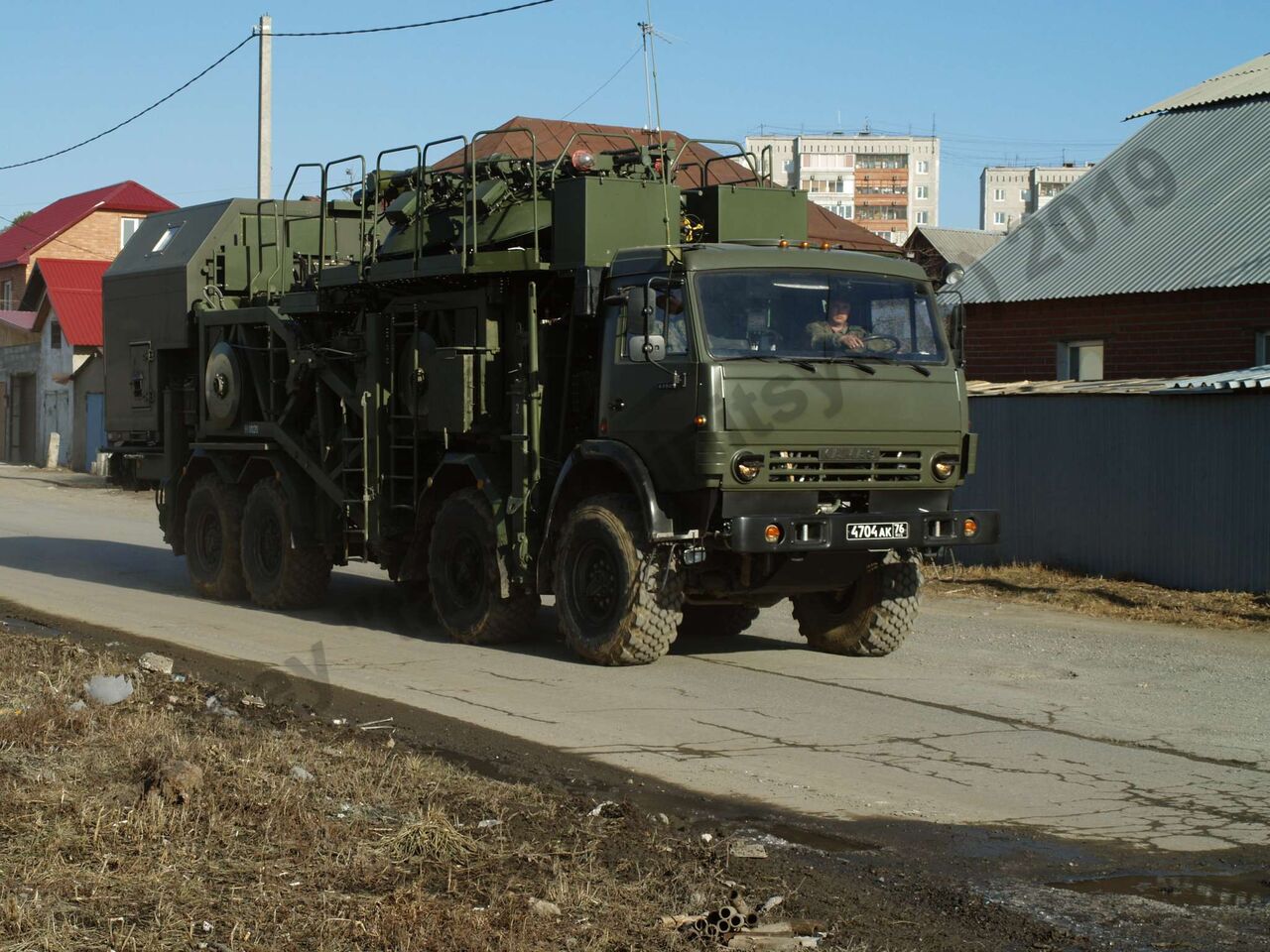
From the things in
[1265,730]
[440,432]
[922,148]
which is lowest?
[1265,730]

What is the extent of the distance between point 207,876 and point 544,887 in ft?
4.05

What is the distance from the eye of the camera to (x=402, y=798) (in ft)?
23.0

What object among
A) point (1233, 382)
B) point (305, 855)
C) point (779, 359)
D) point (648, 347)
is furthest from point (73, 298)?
point (305, 855)

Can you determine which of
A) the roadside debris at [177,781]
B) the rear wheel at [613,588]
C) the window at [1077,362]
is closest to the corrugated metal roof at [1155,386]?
the rear wheel at [613,588]

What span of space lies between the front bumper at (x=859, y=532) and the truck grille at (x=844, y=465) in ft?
0.89

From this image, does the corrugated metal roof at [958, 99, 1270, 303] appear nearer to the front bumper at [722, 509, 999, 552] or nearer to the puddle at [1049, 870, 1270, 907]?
the front bumper at [722, 509, 999, 552]

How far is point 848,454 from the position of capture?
10.8 metres

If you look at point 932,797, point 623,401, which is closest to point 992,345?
point 623,401

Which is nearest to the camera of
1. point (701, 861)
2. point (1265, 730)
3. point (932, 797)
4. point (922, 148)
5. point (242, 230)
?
point (701, 861)

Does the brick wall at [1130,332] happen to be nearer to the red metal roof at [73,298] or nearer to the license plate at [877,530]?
the license plate at [877,530]

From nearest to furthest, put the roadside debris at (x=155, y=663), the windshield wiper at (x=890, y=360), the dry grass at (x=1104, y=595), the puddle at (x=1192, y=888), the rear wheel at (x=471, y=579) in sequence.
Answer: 1. the puddle at (x=1192, y=888)
2. the roadside debris at (x=155, y=663)
3. the windshield wiper at (x=890, y=360)
4. the rear wheel at (x=471, y=579)
5. the dry grass at (x=1104, y=595)

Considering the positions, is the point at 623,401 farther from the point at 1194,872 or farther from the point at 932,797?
the point at 1194,872

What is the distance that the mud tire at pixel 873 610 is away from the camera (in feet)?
38.8

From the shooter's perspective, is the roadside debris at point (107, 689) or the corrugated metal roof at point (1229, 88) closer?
the roadside debris at point (107, 689)
